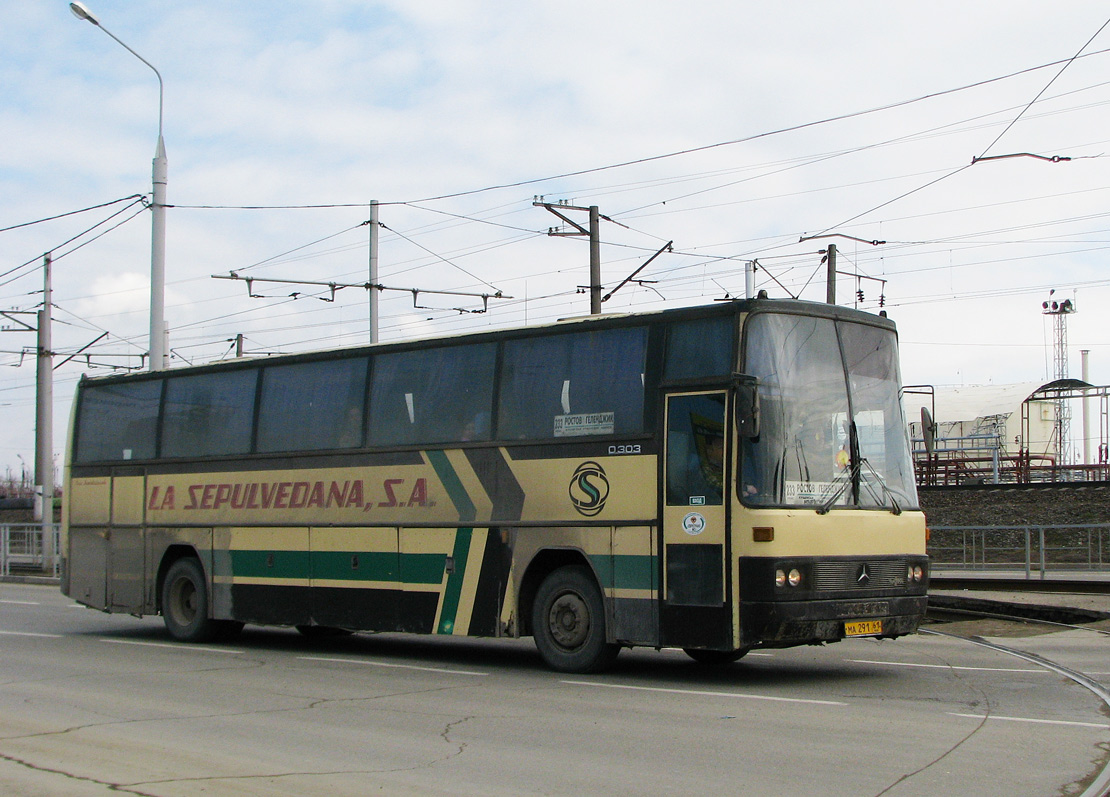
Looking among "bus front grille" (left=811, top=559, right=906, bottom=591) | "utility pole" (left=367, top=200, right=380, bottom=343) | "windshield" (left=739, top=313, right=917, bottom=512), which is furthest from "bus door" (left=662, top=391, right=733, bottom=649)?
"utility pole" (left=367, top=200, right=380, bottom=343)

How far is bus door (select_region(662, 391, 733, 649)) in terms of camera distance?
10.7m

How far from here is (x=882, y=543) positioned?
11219 mm

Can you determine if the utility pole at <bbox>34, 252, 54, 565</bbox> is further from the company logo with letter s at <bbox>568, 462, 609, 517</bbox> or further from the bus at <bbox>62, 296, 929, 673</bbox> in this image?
the company logo with letter s at <bbox>568, 462, 609, 517</bbox>

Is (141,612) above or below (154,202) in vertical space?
below

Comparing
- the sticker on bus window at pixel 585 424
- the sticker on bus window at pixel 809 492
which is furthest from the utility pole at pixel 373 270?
the sticker on bus window at pixel 809 492

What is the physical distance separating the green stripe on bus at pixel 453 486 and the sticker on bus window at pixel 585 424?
1.34 metres

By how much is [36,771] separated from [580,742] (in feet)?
10.8

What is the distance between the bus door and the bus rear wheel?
7128 mm

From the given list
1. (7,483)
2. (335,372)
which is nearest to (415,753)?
(335,372)

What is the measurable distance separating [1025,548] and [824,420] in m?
14.8

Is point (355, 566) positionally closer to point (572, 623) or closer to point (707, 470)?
point (572, 623)

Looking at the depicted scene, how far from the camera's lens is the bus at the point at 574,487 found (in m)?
10.8

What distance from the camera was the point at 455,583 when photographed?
12883 mm

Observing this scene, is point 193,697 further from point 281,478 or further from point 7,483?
point 7,483
